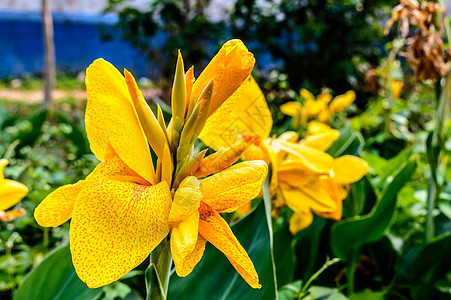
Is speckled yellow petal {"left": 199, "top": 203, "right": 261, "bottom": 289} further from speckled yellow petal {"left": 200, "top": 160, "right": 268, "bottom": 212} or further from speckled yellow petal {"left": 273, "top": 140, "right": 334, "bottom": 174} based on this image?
speckled yellow petal {"left": 273, "top": 140, "right": 334, "bottom": 174}

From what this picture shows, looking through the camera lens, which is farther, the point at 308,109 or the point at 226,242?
the point at 308,109

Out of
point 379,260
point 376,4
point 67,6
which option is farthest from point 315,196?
point 67,6

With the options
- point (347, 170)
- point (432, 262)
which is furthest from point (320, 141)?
point (432, 262)

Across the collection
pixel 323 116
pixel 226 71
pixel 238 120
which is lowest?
pixel 323 116

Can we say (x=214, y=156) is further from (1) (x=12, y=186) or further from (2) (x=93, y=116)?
(1) (x=12, y=186)

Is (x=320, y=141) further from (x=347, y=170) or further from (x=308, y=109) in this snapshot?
(x=308, y=109)

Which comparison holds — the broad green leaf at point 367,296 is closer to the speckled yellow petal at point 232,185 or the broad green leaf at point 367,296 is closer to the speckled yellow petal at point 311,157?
the speckled yellow petal at point 311,157

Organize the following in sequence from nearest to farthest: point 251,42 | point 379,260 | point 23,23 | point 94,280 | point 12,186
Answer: point 94,280 → point 12,186 → point 379,260 → point 251,42 → point 23,23
